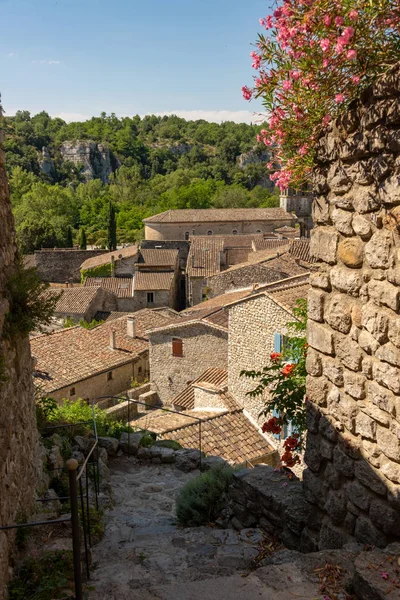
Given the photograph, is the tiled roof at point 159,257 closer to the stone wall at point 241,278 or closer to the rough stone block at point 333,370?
the stone wall at point 241,278

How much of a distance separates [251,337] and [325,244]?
1121cm

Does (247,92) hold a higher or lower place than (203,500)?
higher

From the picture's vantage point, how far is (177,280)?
41.6 m

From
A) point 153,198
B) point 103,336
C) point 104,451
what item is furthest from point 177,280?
point 153,198

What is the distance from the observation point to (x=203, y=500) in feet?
18.1

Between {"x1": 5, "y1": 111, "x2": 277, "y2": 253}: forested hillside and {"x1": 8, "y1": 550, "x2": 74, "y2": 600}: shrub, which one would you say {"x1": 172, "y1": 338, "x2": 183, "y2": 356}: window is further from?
{"x1": 5, "y1": 111, "x2": 277, "y2": 253}: forested hillside

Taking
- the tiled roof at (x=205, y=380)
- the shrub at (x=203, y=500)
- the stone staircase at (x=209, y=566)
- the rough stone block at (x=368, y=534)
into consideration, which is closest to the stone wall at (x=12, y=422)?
the stone staircase at (x=209, y=566)

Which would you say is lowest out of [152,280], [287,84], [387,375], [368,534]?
[152,280]

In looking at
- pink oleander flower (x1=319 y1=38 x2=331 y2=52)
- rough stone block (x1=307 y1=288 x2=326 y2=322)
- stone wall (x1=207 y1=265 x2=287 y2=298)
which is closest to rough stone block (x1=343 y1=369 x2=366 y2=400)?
rough stone block (x1=307 y1=288 x2=326 y2=322)

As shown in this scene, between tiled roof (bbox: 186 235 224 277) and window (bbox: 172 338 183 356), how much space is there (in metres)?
15.9

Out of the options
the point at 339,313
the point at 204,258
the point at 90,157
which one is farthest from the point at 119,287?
the point at 90,157

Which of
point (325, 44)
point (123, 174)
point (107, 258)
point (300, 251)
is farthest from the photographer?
point (123, 174)

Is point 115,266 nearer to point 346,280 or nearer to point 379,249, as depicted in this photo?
point 346,280

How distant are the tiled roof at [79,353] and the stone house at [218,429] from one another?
5.21 metres
